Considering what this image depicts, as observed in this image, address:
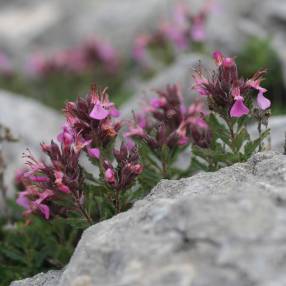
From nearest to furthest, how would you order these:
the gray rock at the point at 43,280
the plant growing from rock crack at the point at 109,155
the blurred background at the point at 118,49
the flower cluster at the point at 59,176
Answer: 1. the gray rock at the point at 43,280
2. the flower cluster at the point at 59,176
3. the plant growing from rock crack at the point at 109,155
4. the blurred background at the point at 118,49

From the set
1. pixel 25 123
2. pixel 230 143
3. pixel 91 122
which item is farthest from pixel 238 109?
pixel 25 123

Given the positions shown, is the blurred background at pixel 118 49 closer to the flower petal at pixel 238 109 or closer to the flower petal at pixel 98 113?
the flower petal at pixel 238 109

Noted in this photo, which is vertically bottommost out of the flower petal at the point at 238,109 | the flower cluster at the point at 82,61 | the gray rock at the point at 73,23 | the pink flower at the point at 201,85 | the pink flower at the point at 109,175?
the pink flower at the point at 109,175

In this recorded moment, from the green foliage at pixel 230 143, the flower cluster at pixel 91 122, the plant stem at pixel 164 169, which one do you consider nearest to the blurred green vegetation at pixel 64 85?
the plant stem at pixel 164 169

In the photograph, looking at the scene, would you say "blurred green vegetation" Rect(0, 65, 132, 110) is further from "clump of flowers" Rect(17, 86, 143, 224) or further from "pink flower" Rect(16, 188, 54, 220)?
"clump of flowers" Rect(17, 86, 143, 224)

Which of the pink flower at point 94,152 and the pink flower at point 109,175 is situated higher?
the pink flower at point 94,152

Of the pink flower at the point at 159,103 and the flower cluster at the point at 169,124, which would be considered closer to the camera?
the flower cluster at the point at 169,124

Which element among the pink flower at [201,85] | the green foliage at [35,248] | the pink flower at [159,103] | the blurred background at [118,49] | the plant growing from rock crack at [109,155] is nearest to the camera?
the plant growing from rock crack at [109,155]

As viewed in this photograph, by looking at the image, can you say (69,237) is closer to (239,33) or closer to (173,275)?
(173,275)
